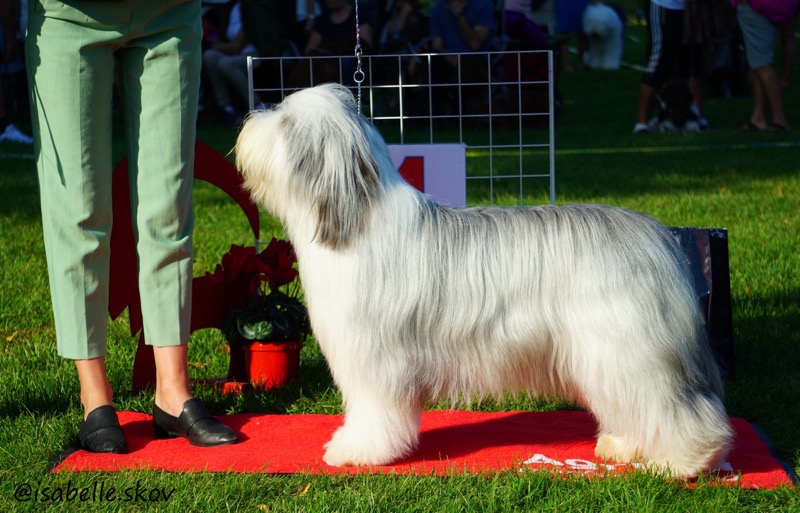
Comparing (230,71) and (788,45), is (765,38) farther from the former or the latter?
(230,71)

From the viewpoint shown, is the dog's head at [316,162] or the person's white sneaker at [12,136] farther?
the person's white sneaker at [12,136]

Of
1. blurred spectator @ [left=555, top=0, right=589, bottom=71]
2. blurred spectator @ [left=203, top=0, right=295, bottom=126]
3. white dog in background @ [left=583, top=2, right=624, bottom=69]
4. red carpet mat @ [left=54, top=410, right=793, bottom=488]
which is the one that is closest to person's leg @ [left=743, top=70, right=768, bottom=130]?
blurred spectator @ [left=203, top=0, right=295, bottom=126]

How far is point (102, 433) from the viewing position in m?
3.50

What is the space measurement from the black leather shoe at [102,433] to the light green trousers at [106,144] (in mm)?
211

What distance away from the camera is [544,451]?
3.50m

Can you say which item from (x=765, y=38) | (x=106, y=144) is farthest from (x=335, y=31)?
(x=106, y=144)

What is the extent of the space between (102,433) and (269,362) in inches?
34.9

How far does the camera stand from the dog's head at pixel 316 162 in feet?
10.2

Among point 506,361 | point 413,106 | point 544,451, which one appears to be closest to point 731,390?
point 544,451

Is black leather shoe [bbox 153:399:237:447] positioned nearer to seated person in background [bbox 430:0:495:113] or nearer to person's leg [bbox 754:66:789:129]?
person's leg [bbox 754:66:789:129]

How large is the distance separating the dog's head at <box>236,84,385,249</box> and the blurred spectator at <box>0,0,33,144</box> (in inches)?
342

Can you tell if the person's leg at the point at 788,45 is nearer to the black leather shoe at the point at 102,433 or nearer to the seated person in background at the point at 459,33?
the seated person in background at the point at 459,33

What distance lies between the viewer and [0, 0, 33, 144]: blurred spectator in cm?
1127

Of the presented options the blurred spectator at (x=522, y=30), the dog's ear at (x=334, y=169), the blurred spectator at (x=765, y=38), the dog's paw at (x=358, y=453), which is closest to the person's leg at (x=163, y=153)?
the dog's ear at (x=334, y=169)
